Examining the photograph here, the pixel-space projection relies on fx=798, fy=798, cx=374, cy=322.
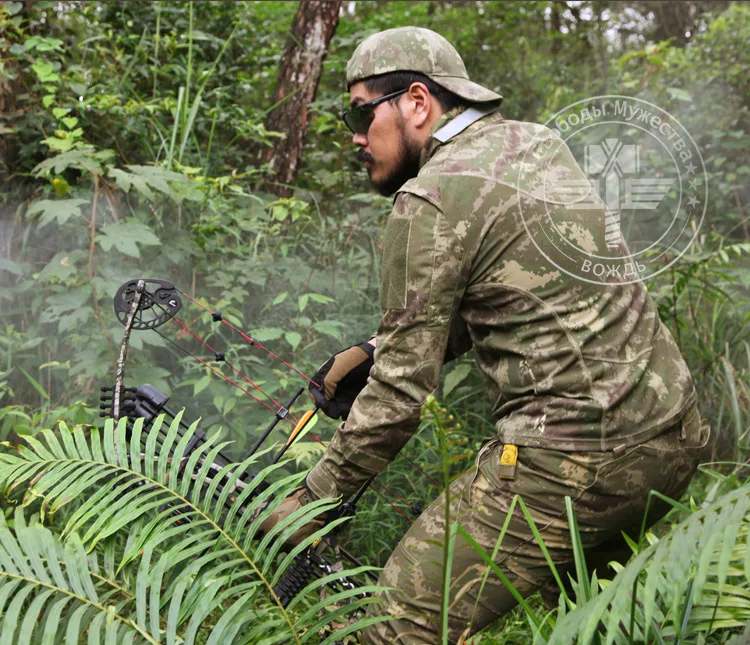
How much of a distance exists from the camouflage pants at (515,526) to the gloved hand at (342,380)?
2.12 feet

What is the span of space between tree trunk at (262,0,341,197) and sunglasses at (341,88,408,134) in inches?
136

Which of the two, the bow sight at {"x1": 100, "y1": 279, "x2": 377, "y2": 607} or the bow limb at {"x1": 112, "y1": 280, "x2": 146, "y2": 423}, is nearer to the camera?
the bow sight at {"x1": 100, "y1": 279, "x2": 377, "y2": 607}

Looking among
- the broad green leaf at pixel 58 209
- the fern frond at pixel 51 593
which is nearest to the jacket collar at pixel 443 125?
the fern frond at pixel 51 593

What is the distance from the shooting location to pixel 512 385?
2.38 meters

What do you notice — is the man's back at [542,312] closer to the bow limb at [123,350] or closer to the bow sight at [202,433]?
the bow sight at [202,433]

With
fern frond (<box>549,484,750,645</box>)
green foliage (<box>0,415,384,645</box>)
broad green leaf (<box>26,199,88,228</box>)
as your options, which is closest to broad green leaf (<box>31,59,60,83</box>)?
broad green leaf (<box>26,199,88,228</box>)

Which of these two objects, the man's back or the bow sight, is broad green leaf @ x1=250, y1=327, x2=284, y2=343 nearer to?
the bow sight

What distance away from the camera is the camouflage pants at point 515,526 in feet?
7.44

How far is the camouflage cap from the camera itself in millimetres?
2650

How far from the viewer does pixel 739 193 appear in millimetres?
7141

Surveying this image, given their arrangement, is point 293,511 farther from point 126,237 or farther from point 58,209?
point 58,209

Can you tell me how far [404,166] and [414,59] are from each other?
0.35 m

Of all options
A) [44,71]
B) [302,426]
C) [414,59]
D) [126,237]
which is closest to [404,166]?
[414,59]

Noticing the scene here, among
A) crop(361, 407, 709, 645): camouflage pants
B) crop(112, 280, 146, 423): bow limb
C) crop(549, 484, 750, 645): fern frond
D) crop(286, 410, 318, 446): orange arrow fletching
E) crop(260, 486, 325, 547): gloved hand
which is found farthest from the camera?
crop(112, 280, 146, 423): bow limb
